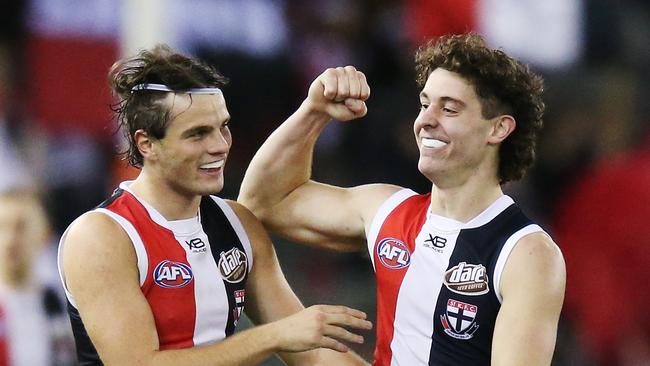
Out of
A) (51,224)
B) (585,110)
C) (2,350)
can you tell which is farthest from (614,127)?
(2,350)

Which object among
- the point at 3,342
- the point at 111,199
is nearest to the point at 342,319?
the point at 111,199

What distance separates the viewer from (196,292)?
552 cm

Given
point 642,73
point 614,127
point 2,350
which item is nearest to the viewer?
point 2,350

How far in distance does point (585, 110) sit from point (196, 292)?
6958mm

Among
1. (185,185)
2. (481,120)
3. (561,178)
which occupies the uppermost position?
(481,120)

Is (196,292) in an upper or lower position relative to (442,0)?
lower

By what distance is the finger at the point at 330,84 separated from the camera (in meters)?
5.68

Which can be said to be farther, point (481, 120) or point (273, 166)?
point (273, 166)

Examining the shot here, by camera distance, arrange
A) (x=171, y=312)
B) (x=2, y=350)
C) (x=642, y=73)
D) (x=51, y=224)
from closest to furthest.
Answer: (x=171, y=312)
(x=2, y=350)
(x=51, y=224)
(x=642, y=73)

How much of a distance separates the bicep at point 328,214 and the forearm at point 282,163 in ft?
0.21

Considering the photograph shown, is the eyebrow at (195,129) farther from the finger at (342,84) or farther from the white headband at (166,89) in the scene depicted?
the finger at (342,84)

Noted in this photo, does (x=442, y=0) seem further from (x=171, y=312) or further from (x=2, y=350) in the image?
(x=171, y=312)

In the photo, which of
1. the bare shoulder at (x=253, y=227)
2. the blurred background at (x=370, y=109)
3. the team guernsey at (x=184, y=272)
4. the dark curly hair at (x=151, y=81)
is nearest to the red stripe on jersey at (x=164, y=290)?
the team guernsey at (x=184, y=272)

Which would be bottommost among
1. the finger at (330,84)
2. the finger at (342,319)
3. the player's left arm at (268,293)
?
the player's left arm at (268,293)
